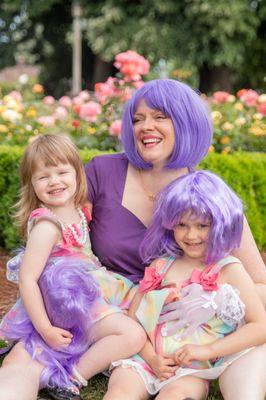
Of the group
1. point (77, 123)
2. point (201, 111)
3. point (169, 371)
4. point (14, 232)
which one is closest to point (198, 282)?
point (169, 371)

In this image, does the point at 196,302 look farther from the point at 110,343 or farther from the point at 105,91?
the point at 105,91

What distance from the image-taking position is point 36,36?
2180 cm

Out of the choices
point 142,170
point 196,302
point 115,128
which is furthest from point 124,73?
point 196,302

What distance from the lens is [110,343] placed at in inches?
107

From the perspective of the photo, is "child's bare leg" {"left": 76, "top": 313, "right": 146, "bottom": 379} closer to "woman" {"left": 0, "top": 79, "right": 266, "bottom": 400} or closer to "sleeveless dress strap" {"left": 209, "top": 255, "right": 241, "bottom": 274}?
"woman" {"left": 0, "top": 79, "right": 266, "bottom": 400}

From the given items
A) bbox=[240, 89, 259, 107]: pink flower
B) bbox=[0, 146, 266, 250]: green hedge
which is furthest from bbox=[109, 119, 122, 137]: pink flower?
bbox=[240, 89, 259, 107]: pink flower

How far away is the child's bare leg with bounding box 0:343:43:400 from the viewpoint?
2549 mm

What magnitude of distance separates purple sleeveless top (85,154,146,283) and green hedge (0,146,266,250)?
193 centimetres

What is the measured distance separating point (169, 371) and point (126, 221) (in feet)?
2.27

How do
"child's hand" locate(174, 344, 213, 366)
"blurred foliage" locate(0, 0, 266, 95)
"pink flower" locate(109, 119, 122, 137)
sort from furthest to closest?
"blurred foliage" locate(0, 0, 266, 95), "pink flower" locate(109, 119, 122, 137), "child's hand" locate(174, 344, 213, 366)

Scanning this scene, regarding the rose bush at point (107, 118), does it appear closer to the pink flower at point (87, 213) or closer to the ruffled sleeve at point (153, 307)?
the pink flower at point (87, 213)

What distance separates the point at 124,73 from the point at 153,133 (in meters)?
3.61

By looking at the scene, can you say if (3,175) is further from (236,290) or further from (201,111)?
(236,290)

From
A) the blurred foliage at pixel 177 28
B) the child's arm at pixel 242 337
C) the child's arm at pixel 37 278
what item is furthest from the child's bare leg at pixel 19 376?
the blurred foliage at pixel 177 28
